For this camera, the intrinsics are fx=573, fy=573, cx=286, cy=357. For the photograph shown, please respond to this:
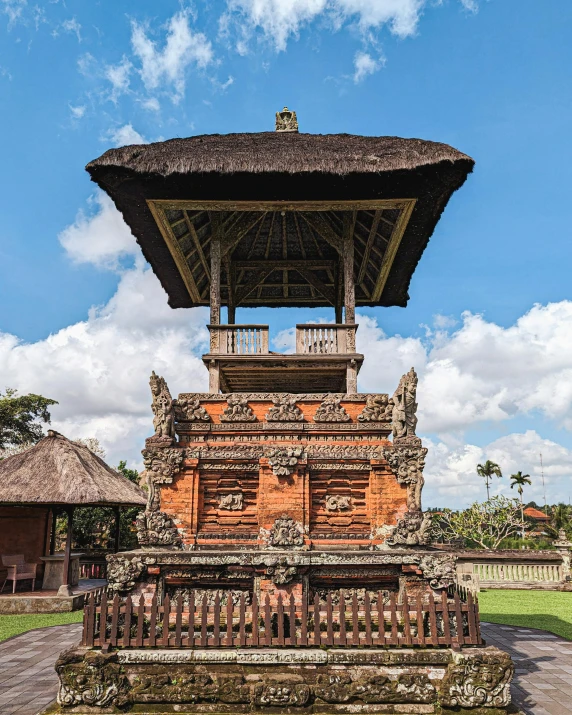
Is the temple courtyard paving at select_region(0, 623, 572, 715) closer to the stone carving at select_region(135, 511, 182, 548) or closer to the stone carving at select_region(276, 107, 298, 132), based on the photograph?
the stone carving at select_region(135, 511, 182, 548)

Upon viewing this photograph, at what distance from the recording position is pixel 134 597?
6.72 m

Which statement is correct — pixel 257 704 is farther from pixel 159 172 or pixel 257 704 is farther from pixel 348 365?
pixel 159 172

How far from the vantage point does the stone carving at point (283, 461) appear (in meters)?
7.62

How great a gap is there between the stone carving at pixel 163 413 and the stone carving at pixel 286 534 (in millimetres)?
1872

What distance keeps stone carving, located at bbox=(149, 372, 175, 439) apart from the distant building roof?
3056 inches

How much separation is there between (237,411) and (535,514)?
88.2 m

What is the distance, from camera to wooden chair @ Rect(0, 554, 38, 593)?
14945 mm

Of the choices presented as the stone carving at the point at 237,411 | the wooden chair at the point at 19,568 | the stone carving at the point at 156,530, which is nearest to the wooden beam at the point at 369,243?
the stone carving at the point at 237,411

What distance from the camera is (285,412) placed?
8.02 metres

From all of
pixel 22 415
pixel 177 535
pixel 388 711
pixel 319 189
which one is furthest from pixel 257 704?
pixel 22 415

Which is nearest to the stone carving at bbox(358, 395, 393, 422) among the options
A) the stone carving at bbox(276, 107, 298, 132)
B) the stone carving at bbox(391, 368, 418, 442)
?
the stone carving at bbox(391, 368, 418, 442)

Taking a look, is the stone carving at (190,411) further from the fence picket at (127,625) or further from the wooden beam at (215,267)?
the fence picket at (127,625)

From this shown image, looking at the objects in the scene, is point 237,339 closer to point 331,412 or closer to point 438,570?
point 331,412

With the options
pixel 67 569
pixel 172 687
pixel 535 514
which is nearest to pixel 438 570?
pixel 172 687
